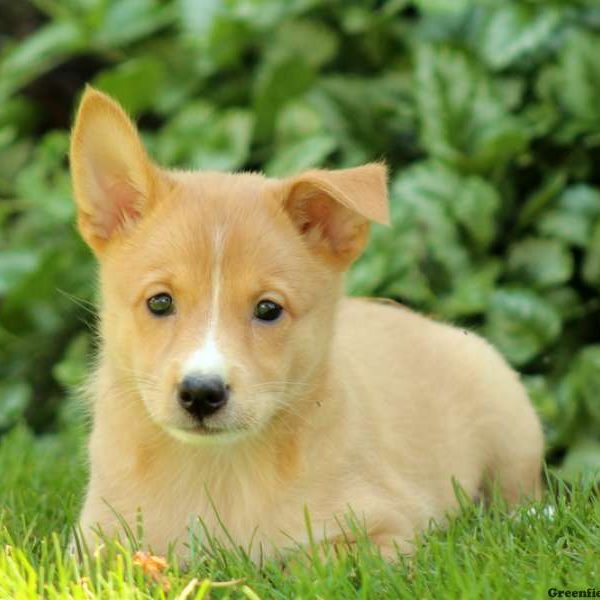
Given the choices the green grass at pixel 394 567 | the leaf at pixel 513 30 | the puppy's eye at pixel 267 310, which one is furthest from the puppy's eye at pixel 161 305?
the leaf at pixel 513 30

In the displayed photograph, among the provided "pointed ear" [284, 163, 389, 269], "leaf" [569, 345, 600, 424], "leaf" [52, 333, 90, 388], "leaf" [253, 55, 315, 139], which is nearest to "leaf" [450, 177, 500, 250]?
"leaf" [569, 345, 600, 424]

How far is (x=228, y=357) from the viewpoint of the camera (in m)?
3.70

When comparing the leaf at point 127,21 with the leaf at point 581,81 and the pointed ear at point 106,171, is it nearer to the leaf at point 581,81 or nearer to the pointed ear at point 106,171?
the leaf at point 581,81

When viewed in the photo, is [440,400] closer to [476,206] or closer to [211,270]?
[211,270]

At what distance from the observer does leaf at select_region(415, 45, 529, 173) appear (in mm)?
6723

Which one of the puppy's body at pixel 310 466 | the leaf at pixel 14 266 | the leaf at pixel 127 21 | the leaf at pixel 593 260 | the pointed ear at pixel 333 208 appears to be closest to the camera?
the pointed ear at pixel 333 208

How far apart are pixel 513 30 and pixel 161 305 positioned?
359cm

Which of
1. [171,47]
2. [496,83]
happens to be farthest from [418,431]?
[171,47]

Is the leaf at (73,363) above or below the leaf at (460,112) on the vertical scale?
below

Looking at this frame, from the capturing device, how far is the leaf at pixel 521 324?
6.42m

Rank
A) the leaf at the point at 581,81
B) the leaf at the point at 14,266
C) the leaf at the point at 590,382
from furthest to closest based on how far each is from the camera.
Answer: the leaf at the point at 14,266, the leaf at the point at 581,81, the leaf at the point at 590,382

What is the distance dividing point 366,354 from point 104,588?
5.57 ft

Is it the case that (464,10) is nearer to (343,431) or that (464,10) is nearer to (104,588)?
(343,431)

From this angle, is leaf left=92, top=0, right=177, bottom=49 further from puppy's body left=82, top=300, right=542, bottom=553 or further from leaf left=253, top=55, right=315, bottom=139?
puppy's body left=82, top=300, right=542, bottom=553
